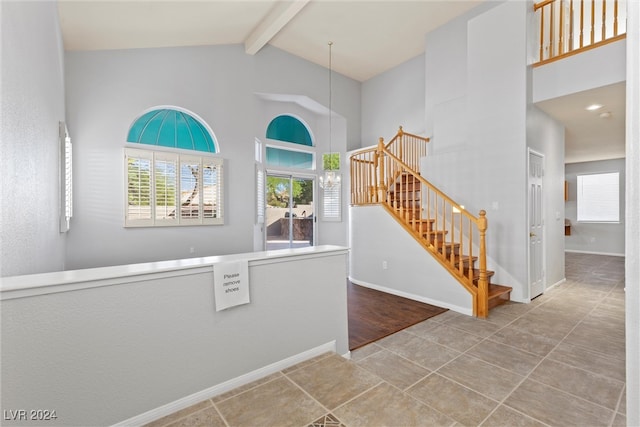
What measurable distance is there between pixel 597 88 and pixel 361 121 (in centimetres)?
507

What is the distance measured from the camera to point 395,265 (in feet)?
15.4

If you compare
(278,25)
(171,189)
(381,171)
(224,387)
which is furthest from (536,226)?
(171,189)

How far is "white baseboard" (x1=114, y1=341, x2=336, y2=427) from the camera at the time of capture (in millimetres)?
1684

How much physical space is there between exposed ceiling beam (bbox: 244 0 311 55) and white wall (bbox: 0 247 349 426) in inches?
159

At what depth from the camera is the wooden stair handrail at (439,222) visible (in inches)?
149

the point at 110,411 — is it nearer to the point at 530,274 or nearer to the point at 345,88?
the point at 530,274

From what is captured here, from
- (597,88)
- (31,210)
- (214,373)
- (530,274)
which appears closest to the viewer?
(31,210)

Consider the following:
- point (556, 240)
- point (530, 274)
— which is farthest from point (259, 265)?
point (556, 240)

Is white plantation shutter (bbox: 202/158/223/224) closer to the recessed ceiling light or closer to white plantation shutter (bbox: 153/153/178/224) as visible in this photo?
white plantation shutter (bbox: 153/153/178/224)

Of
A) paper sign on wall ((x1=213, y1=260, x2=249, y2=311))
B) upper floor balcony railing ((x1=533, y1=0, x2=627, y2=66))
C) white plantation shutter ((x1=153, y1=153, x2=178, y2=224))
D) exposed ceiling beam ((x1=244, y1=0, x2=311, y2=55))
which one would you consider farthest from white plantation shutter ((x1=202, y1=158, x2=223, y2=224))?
upper floor balcony railing ((x1=533, y1=0, x2=627, y2=66))

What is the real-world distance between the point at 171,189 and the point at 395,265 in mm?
3987

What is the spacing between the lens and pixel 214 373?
1940mm

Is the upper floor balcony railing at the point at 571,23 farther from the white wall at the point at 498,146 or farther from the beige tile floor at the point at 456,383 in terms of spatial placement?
the beige tile floor at the point at 456,383

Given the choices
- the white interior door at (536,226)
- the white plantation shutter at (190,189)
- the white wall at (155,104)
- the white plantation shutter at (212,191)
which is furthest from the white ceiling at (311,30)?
the white plantation shutter at (212,191)
